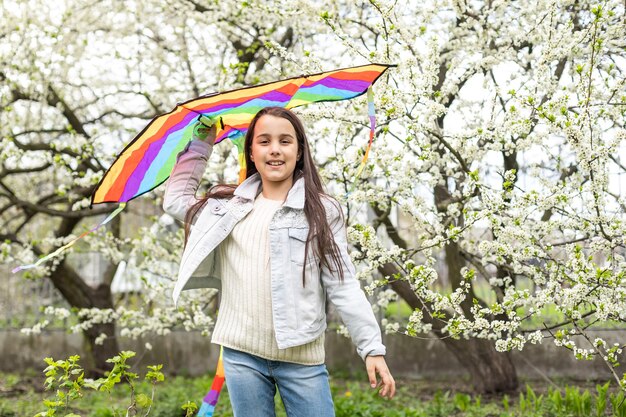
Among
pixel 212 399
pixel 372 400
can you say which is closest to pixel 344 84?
pixel 212 399

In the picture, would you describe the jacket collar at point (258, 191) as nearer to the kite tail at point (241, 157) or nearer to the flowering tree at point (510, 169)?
the kite tail at point (241, 157)

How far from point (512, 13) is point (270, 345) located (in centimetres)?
338

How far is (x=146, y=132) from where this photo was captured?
10.6ft

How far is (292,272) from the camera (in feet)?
8.72

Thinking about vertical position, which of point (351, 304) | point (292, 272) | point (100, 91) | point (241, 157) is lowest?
point (351, 304)

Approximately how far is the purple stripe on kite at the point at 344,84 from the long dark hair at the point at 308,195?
0.30 metres

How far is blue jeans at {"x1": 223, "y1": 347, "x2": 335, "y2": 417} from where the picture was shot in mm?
2656

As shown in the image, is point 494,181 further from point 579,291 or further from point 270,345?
point 270,345

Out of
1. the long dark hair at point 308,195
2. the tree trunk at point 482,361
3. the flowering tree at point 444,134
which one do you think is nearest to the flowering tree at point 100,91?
the flowering tree at point 444,134

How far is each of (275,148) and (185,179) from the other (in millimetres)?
462

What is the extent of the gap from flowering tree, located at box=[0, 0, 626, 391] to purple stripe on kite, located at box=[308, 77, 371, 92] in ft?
2.43

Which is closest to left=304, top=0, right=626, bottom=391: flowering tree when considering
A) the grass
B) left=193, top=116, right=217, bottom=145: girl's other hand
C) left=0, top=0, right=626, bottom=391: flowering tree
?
left=0, top=0, right=626, bottom=391: flowering tree

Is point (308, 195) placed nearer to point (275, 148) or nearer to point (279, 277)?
point (275, 148)

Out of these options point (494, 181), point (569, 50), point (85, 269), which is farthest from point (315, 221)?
point (85, 269)
